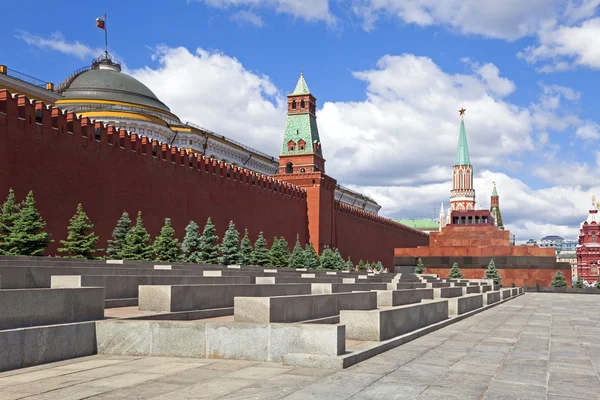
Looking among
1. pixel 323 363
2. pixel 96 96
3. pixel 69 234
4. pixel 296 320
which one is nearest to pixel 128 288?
pixel 296 320

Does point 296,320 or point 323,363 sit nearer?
point 323,363

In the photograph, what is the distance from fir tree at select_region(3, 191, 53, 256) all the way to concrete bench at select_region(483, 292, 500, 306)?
37.7 feet

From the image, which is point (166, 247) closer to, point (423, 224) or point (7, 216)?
point (7, 216)

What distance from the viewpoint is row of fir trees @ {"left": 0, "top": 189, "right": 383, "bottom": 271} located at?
17.9 m

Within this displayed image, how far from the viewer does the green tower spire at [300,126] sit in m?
49.6

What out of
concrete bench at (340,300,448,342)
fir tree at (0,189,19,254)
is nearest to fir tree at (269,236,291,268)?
fir tree at (0,189,19,254)

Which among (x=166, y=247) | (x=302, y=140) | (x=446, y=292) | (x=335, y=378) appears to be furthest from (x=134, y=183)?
(x=302, y=140)

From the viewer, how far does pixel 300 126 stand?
50188 millimetres

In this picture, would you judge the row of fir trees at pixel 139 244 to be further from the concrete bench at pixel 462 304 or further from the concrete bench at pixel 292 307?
the concrete bench at pixel 292 307

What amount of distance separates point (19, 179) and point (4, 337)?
51.3 feet

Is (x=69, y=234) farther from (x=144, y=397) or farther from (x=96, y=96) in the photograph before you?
(x=96, y=96)

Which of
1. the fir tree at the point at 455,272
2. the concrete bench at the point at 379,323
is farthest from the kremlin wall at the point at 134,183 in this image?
the concrete bench at the point at 379,323

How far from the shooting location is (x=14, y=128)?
65.4ft

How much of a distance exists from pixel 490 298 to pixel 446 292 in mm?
4274
